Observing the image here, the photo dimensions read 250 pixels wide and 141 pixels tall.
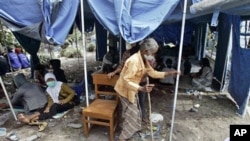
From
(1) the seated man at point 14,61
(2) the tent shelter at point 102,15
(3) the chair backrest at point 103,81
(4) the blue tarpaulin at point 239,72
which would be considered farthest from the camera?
(1) the seated man at point 14,61

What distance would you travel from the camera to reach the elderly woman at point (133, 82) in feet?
10.5

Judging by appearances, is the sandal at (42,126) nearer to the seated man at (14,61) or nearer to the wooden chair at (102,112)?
the wooden chair at (102,112)

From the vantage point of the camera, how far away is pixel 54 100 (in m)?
4.75

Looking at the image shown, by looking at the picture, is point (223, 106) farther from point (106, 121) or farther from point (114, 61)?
point (114, 61)

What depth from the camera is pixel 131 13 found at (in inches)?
158

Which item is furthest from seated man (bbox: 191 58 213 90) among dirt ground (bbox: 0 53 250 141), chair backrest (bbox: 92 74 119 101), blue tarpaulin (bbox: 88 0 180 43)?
chair backrest (bbox: 92 74 119 101)

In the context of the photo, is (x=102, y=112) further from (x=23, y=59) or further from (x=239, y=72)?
(x=23, y=59)

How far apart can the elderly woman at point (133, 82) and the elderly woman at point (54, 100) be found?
1.76 metres

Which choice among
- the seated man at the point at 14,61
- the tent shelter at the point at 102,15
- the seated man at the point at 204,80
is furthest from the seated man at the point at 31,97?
the seated man at the point at 14,61

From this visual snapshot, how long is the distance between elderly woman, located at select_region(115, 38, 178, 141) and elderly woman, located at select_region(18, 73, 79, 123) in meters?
1.76

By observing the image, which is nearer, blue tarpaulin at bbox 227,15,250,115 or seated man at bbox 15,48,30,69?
blue tarpaulin at bbox 227,15,250,115

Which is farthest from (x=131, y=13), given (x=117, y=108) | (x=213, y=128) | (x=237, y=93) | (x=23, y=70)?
(x=23, y=70)

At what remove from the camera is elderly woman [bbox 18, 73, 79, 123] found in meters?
4.52

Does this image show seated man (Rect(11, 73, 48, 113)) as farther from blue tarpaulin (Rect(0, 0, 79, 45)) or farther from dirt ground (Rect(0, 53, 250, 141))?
blue tarpaulin (Rect(0, 0, 79, 45))
